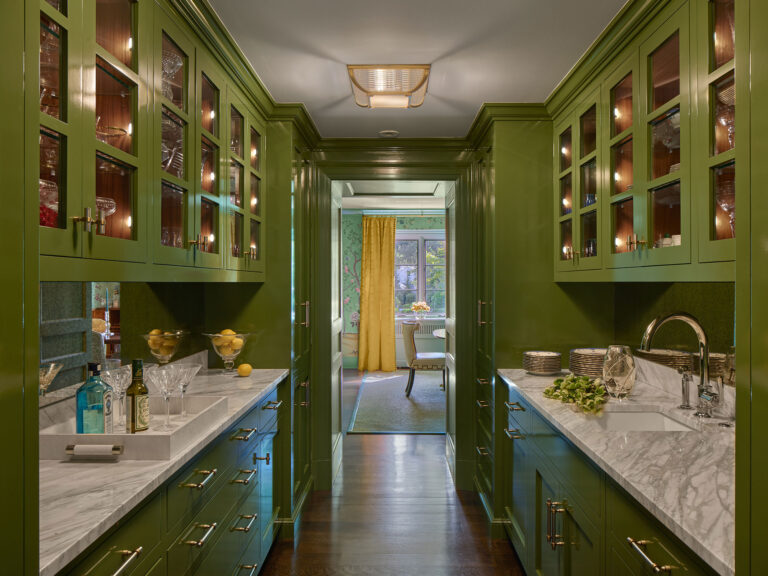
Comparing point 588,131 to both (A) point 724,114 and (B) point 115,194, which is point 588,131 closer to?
(A) point 724,114

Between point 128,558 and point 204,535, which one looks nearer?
point 128,558

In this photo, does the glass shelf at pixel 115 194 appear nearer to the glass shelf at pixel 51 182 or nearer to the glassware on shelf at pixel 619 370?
the glass shelf at pixel 51 182

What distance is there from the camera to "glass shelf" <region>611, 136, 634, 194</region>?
200 cm

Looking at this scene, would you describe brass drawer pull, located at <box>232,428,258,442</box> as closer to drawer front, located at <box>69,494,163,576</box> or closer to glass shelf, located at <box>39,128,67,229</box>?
drawer front, located at <box>69,494,163,576</box>

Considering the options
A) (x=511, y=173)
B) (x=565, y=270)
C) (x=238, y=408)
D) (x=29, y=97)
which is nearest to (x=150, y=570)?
(x=238, y=408)

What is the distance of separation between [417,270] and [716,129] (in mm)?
6865

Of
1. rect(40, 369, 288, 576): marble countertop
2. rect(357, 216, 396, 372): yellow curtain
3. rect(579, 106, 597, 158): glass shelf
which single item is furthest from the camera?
rect(357, 216, 396, 372): yellow curtain

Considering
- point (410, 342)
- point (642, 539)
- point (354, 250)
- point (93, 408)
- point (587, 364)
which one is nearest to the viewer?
point (642, 539)

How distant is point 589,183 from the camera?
241 cm

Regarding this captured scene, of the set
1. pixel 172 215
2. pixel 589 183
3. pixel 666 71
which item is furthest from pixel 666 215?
pixel 172 215

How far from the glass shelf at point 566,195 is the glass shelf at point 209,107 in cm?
175

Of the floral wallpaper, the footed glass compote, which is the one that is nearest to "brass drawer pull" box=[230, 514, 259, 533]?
the footed glass compote

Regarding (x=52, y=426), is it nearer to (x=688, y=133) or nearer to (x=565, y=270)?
(x=688, y=133)

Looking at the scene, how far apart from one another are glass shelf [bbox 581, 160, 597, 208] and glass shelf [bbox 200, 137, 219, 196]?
5.54 ft
